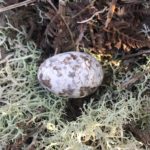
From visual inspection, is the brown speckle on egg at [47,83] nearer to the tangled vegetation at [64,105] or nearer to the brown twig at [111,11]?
the tangled vegetation at [64,105]

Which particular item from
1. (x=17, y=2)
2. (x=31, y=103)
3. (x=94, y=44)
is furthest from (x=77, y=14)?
(x=31, y=103)

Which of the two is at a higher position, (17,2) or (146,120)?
(17,2)

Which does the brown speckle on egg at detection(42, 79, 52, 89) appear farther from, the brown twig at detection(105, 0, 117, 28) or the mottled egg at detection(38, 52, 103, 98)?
the brown twig at detection(105, 0, 117, 28)

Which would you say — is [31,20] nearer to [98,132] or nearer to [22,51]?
[22,51]

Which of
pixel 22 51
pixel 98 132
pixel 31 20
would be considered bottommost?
pixel 98 132

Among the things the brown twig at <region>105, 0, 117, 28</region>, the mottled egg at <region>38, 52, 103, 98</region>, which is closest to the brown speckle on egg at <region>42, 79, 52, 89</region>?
the mottled egg at <region>38, 52, 103, 98</region>

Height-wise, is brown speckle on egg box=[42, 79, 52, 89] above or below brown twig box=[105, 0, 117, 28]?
below

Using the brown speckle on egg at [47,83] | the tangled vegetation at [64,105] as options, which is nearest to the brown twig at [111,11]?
the tangled vegetation at [64,105]

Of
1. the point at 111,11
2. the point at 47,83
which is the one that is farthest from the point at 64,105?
the point at 111,11

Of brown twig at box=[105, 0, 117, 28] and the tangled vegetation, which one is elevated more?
brown twig at box=[105, 0, 117, 28]
